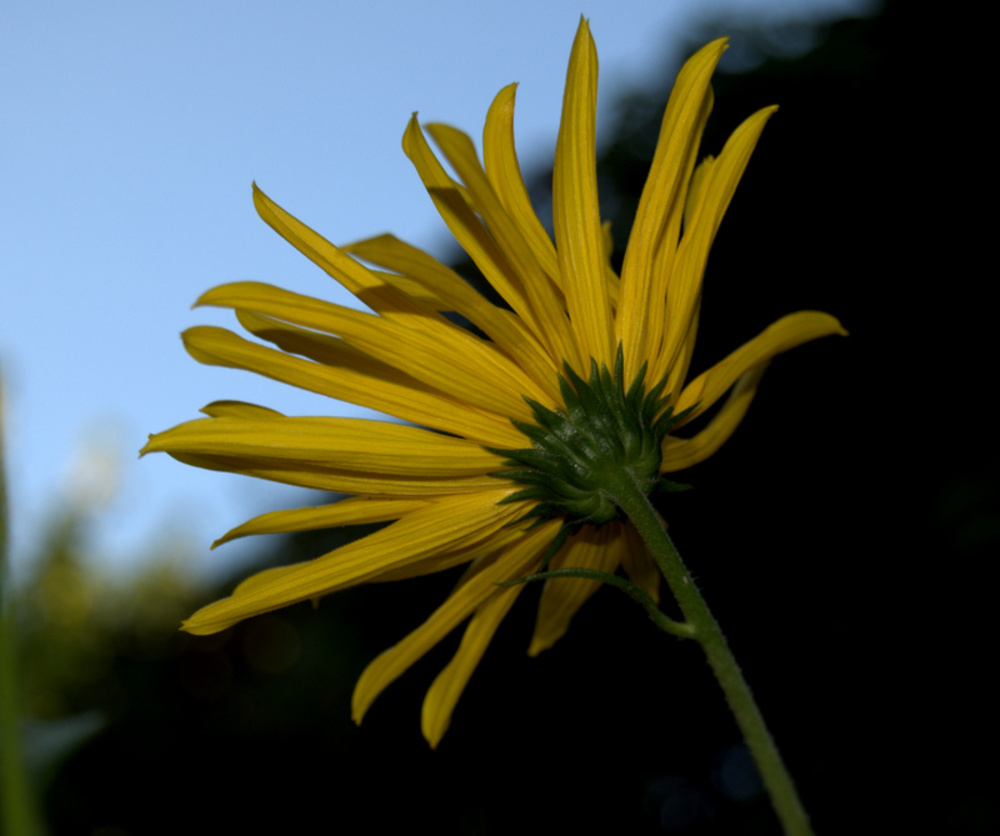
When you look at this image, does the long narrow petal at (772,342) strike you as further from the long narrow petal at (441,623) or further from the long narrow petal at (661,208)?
the long narrow petal at (441,623)

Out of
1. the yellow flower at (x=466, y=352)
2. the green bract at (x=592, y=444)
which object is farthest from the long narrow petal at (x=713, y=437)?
the green bract at (x=592, y=444)

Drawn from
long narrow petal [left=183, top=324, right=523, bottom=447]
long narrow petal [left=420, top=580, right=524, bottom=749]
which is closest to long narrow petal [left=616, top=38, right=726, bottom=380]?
long narrow petal [left=183, top=324, right=523, bottom=447]

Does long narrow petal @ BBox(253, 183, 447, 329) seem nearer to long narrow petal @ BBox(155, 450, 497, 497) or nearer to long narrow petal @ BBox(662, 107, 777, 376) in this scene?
long narrow petal @ BBox(155, 450, 497, 497)

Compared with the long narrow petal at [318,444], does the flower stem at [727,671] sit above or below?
below

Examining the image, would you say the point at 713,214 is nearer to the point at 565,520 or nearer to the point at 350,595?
the point at 565,520

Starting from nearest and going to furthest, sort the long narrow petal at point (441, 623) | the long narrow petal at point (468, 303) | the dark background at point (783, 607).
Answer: the long narrow petal at point (468, 303), the long narrow petal at point (441, 623), the dark background at point (783, 607)

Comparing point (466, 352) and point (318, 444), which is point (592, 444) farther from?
point (318, 444)
